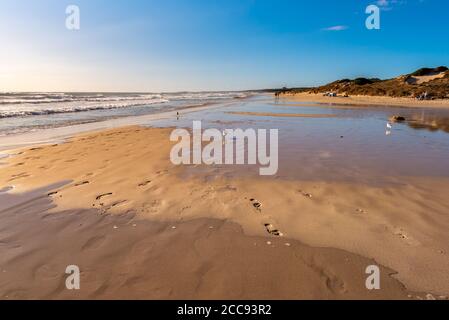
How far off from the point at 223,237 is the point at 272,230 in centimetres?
78

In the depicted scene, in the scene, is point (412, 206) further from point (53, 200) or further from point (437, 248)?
point (53, 200)

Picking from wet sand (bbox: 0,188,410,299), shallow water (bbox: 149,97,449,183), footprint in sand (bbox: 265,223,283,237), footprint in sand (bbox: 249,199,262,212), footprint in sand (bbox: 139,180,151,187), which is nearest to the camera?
wet sand (bbox: 0,188,410,299)

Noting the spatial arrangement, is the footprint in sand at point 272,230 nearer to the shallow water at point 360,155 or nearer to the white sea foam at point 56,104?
the shallow water at point 360,155

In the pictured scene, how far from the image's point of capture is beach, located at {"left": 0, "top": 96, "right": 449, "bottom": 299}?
3.09 m

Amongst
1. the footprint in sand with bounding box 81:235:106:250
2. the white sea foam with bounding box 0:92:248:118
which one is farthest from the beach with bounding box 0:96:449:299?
the white sea foam with bounding box 0:92:248:118

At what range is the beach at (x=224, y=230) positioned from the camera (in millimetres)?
3086

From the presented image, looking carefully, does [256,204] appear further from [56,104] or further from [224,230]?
[56,104]

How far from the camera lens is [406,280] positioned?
3111 mm

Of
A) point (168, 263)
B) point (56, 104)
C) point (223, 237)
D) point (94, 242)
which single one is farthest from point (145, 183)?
point (56, 104)

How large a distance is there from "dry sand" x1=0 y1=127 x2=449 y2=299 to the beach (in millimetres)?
18

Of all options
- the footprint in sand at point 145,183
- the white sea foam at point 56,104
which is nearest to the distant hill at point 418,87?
the white sea foam at point 56,104

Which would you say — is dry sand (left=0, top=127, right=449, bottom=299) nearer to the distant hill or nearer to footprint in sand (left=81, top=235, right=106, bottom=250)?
footprint in sand (left=81, top=235, right=106, bottom=250)

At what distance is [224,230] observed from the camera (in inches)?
168
